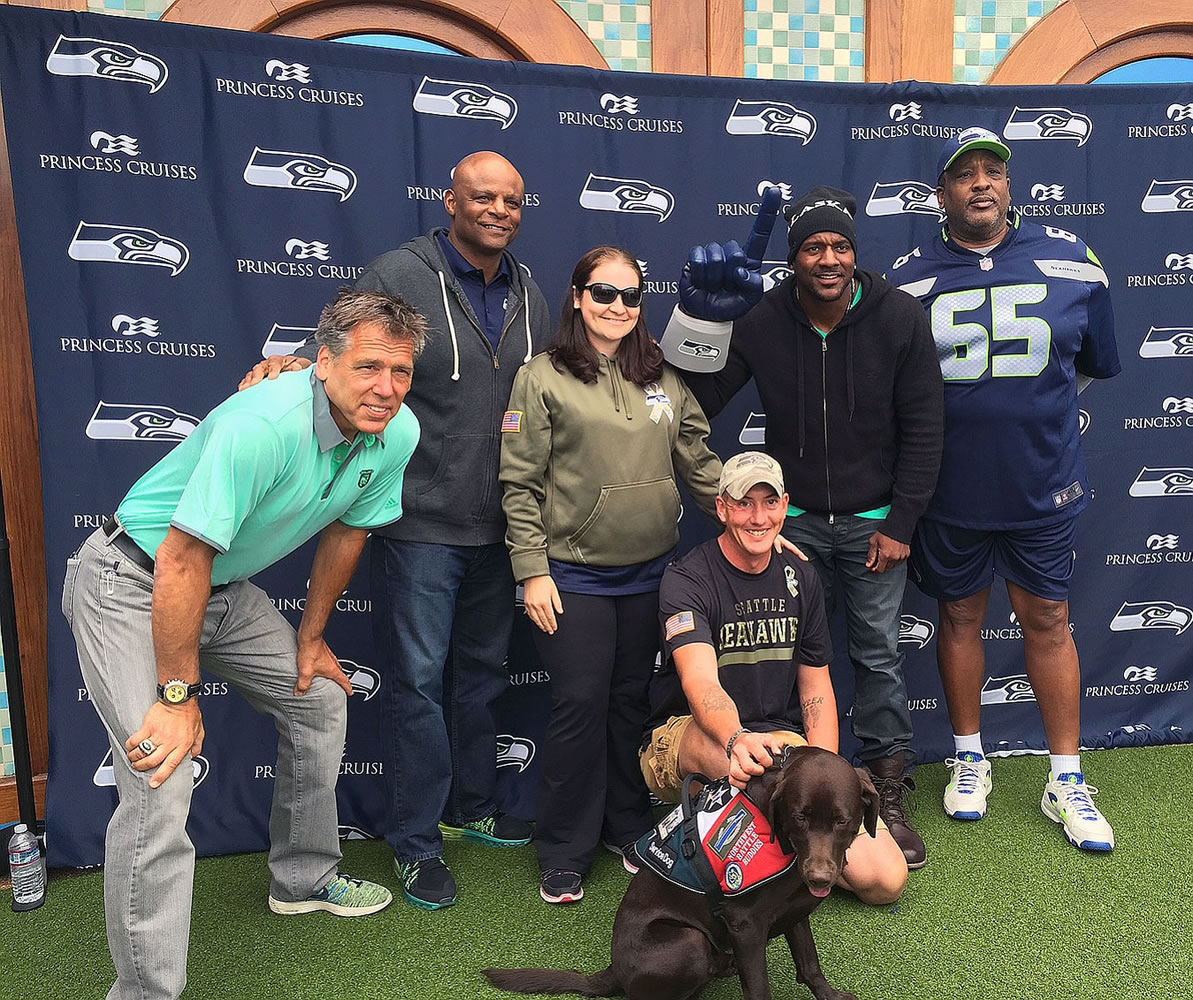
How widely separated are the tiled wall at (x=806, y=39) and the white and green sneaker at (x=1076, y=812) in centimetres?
266

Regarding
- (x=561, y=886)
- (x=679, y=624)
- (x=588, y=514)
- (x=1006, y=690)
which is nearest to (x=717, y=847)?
(x=679, y=624)

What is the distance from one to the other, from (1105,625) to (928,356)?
1.54 metres

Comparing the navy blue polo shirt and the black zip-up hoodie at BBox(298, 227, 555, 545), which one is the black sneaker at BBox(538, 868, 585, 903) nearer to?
the black zip-up hoodie at BBox(298, 227, 555, 545)

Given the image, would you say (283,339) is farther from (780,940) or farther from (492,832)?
(780,940)

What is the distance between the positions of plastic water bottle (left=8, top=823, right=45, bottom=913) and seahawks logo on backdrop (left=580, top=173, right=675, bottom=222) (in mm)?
2486

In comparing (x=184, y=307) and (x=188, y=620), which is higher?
(x=184, y=307)

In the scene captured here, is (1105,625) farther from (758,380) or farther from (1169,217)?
(758,380)

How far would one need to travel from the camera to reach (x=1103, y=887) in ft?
8.15

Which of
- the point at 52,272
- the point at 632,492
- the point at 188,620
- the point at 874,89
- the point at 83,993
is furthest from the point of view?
the point at 874,89

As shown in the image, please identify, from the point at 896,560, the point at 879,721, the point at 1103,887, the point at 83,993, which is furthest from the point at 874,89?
the point at 83,993

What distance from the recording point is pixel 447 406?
2512 millimetres

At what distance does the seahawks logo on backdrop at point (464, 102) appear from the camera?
2922 mm

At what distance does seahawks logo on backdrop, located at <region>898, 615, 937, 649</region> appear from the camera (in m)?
3.43

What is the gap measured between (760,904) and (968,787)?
146 centimetres
